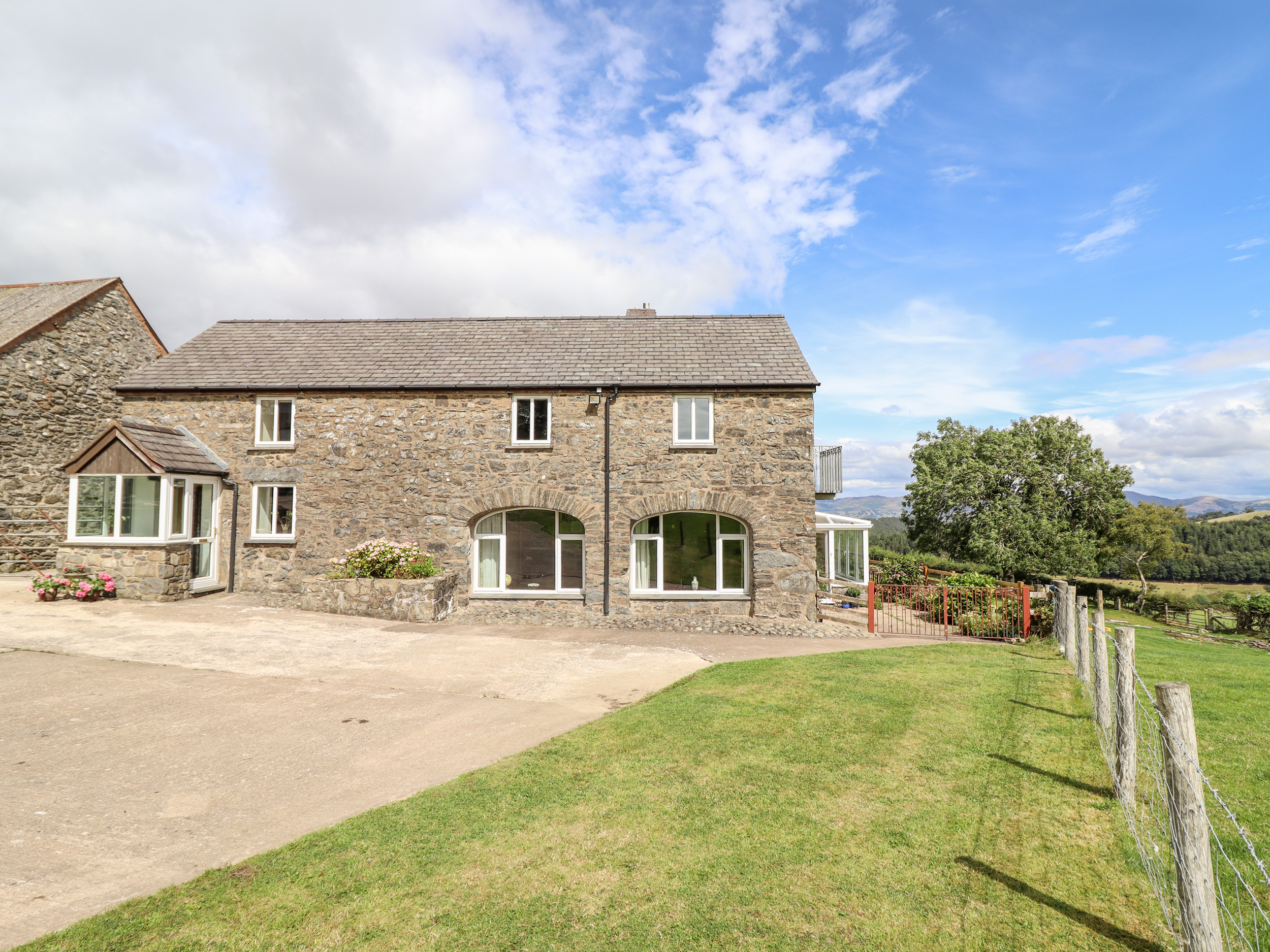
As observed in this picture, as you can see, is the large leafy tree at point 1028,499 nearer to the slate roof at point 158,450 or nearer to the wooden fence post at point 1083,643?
the wooden fence post at point 1083,643

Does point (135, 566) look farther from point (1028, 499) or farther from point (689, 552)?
point (1028, 499)

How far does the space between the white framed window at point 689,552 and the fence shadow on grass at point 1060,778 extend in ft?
30.9

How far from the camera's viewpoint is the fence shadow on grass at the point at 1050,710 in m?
7.52

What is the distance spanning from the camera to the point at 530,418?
15953 mm

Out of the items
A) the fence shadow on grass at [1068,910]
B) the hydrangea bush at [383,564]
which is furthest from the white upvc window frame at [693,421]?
the fence shadow on grass at [1068,910]

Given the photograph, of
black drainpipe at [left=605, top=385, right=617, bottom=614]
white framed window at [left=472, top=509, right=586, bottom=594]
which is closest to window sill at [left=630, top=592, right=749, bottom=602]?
black drainpipe at [left=605, top=385, right=617, bottom=614]

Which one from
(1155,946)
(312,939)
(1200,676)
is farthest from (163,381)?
(1200,676)

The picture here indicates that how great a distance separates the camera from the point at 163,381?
665 inches

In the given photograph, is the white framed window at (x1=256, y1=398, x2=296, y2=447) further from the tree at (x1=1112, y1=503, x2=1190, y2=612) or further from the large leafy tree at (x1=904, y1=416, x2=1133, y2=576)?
the tree at (x1=1112, y1=503, x2=1190, y2=612)

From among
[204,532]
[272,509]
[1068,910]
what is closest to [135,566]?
[204,532]

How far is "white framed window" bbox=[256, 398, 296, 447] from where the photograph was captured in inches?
654

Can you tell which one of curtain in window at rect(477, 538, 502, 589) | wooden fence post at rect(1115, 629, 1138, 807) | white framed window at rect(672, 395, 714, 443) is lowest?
wooden fence post at rect(1115, 629, 1138, 807)

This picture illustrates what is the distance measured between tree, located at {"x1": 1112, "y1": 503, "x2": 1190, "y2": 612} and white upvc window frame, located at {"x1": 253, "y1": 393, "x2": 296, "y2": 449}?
42808mm

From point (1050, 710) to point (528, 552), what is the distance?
11.6 meters
